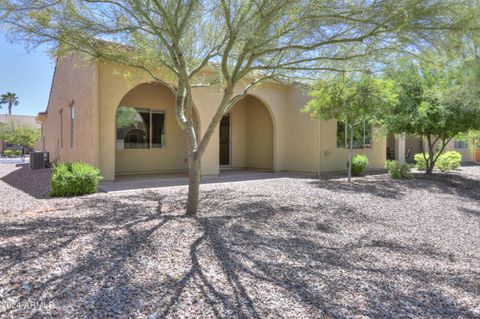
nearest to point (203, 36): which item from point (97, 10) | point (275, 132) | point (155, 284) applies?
point (97, 10)

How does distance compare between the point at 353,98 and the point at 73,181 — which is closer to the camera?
the point at 73,181

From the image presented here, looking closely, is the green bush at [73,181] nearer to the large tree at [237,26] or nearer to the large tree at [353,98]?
the large tree at [237,26]

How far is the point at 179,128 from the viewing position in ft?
44.7

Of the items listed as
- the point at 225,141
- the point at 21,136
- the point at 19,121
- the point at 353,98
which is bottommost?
the point at 225,141

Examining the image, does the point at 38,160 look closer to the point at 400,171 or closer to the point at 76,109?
the point at 76,109

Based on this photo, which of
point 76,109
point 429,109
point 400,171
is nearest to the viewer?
point 429,109

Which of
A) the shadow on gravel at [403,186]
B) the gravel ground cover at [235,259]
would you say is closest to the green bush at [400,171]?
the shadow on gravel at [403,186]

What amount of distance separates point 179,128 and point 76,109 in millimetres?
3817

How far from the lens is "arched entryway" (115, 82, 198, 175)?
12391 mm

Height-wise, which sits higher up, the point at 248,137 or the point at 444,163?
the point at 248,137

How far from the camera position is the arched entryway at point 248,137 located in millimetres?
14727

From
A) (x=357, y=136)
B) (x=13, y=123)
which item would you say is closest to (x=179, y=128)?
(x=357, y=136)

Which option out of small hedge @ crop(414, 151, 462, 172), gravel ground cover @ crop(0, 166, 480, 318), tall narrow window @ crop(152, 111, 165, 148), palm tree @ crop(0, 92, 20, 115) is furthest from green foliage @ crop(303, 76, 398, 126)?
palm tree @ crop(0, 92, 20, 115)

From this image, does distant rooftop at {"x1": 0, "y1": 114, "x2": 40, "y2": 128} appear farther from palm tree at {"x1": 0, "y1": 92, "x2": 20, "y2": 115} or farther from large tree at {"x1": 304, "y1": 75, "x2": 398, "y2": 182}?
large tree at {"x1": 304, "y1": 75, "x2": 398, "y2": 182}
